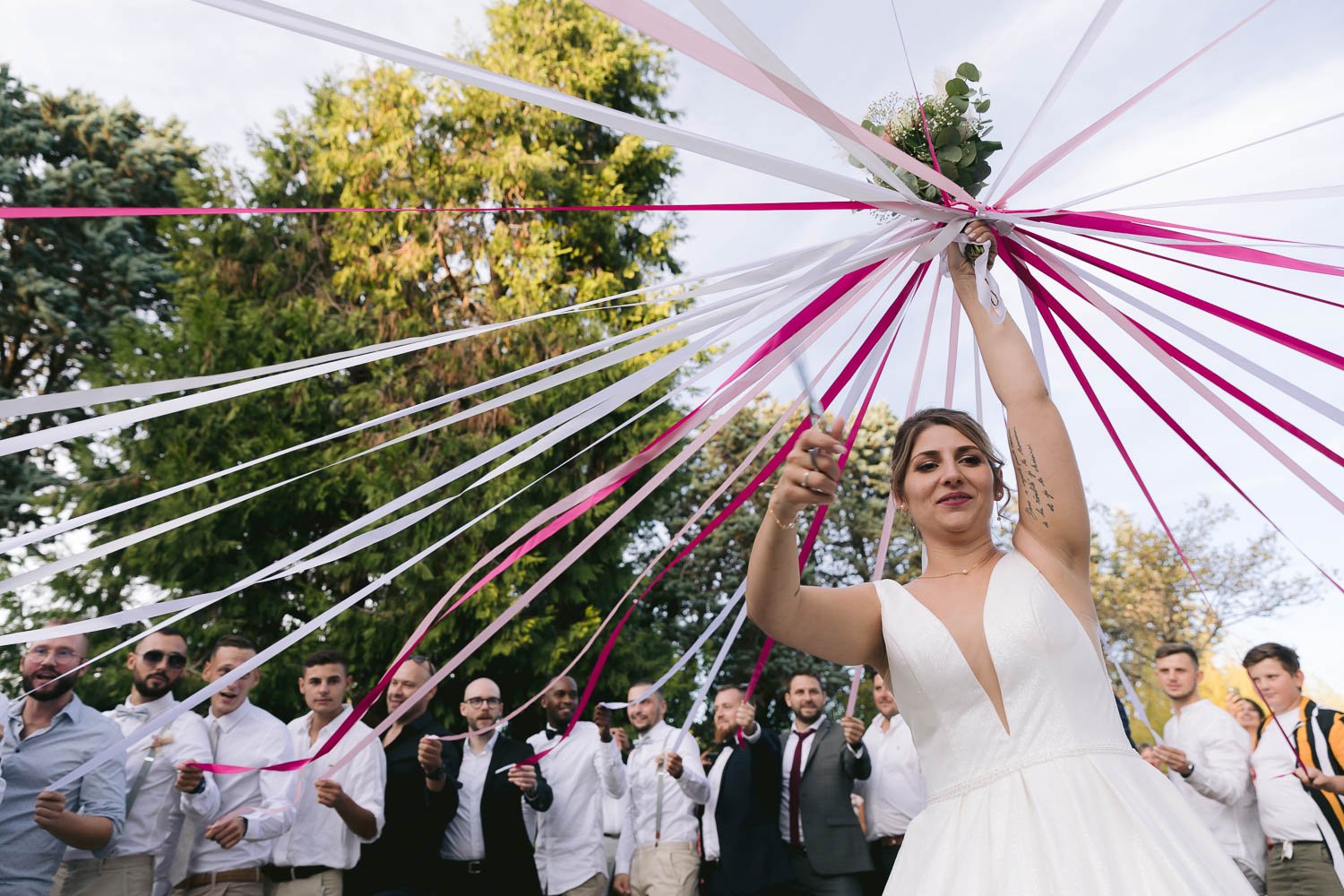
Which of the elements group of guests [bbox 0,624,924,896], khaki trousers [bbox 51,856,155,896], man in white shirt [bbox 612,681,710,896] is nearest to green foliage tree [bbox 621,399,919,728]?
man in white shirt [bbox 612,681,710,896]

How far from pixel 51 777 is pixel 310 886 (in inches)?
54.4

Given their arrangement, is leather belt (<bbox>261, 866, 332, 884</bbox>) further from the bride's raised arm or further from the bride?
the bride's raised arm

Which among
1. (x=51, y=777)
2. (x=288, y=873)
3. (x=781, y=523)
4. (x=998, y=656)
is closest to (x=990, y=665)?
(x=998, y=656)

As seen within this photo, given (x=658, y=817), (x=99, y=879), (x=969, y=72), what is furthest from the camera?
(x=658, y=817)

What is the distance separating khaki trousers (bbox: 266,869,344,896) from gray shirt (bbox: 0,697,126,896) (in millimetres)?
862

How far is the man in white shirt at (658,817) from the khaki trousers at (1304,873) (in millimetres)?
3395

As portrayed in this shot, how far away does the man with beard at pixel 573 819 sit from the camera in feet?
21.5

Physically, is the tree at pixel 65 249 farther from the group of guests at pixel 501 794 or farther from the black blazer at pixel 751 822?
the black blazer at pixel 751 822

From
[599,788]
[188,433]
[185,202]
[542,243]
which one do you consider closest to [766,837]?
[599,788]

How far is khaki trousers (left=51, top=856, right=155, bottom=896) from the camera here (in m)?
4.78

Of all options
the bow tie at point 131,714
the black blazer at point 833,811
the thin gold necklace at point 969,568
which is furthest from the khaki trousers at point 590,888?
the thin gold necklace at point 969,568

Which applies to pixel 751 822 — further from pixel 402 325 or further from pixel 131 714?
pixel 402 325

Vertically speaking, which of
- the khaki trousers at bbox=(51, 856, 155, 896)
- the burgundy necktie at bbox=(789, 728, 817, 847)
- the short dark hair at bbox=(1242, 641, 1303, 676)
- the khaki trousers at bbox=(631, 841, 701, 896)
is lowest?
the khaki trousers at bbox=(51, 856, 155, 896)

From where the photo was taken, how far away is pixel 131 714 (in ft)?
17.6
